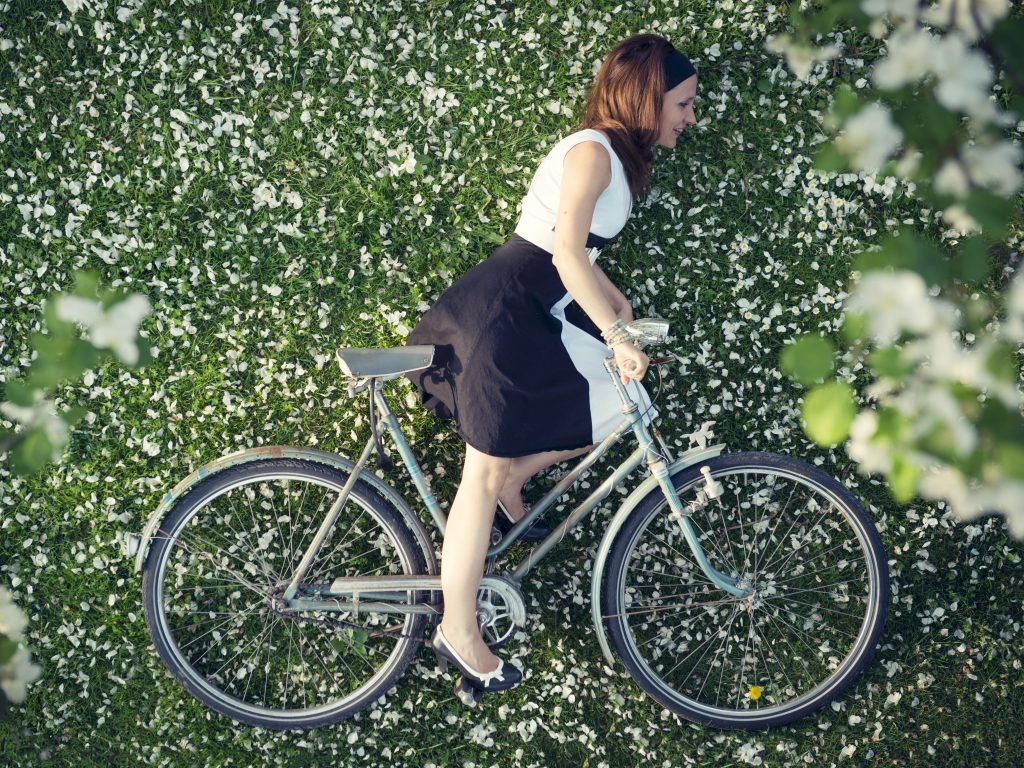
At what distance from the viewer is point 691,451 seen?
4027 mm

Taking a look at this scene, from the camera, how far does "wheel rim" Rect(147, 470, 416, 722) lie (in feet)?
14.9

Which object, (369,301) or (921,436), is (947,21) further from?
(369,301)

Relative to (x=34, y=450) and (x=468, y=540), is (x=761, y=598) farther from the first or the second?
(x=34, y=450)

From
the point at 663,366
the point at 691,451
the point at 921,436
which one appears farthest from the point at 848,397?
the point at 663,366

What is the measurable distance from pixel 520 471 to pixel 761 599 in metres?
1.50

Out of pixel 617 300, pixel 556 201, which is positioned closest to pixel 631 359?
pixel 617 300

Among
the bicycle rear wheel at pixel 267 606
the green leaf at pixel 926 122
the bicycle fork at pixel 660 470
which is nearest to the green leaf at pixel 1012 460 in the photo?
the green leaf at pixel 926 122

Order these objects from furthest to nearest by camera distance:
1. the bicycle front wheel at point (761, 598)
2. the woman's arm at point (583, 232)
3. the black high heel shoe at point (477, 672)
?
the bicycle front wheel at point (761, 598) < the black high heel shoe at point (477, 672) < the woman's arm at point (583, 232)

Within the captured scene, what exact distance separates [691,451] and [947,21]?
237 centimetres

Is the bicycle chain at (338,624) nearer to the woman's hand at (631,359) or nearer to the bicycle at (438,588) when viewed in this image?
the bicycle at (438,588)

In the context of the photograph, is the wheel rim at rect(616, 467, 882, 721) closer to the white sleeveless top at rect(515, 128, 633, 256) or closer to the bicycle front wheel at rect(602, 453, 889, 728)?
the bicycle front wheel at rect(602, 453, 889, 728)

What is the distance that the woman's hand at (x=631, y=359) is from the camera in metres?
3.60

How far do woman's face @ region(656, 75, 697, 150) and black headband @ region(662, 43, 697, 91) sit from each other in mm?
19

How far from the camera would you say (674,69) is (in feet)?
12.4
